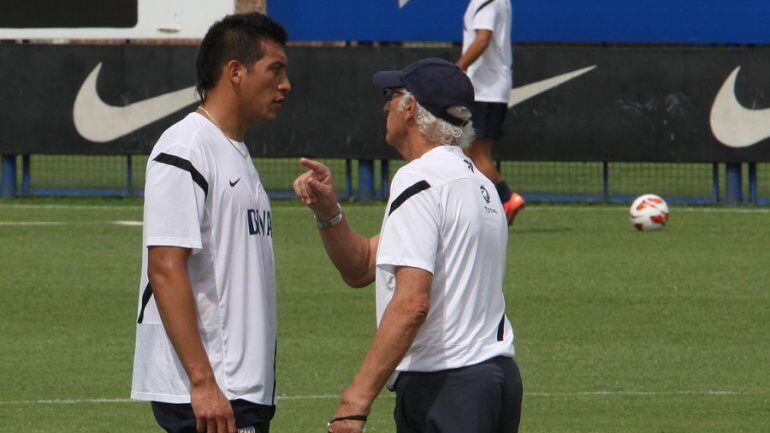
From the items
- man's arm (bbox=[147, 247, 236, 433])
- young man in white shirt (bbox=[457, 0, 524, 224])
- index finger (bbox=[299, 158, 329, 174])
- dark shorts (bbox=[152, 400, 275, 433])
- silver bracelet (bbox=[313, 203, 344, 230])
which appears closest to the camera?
man's arm (bbox=[147, 247, 236, 433])

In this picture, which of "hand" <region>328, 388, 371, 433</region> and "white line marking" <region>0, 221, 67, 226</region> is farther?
"white line marking" <region>0, 221, 67, 226</region>

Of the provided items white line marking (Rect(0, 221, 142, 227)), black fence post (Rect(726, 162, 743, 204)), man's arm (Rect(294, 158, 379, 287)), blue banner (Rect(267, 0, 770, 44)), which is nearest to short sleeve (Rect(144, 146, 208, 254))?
man's arm (Rect(294, 158, 379, 287))

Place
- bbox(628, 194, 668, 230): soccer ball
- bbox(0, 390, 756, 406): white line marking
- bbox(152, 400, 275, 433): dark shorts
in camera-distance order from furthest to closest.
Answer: bbox(628, 194, 668, 230): soccer ball, bbox(0, 390, 756, 406): white line marking, bbox(152, 400, 275, 433): dark shorts

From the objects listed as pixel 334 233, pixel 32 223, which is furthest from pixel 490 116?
pixel 334 233

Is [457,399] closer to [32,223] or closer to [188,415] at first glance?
[188,415]

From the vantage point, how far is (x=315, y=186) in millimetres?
5477

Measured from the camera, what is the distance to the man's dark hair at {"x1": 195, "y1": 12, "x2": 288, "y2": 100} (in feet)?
16.3

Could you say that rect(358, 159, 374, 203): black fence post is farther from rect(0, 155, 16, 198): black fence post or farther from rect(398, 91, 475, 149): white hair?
rect(398, 91, 475, 149): white hair

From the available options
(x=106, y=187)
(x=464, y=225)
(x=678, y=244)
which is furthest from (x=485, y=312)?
(x=106, y=187)

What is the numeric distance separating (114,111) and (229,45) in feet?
41.8

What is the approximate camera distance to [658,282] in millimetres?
12398

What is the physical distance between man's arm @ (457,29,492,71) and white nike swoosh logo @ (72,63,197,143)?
14.1 feet

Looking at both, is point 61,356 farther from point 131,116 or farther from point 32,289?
point 131,116

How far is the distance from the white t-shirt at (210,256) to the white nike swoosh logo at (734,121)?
41.4 feet
